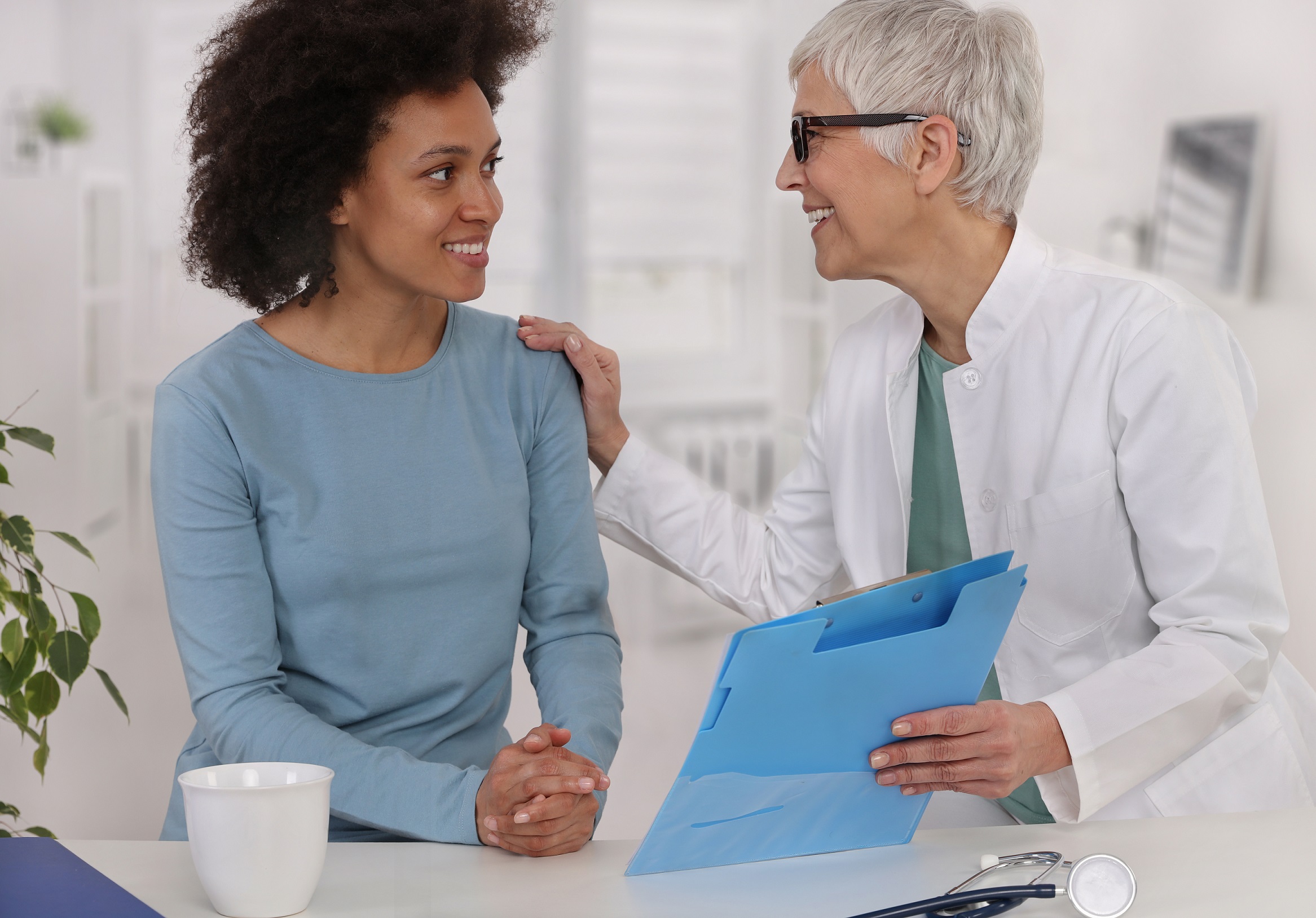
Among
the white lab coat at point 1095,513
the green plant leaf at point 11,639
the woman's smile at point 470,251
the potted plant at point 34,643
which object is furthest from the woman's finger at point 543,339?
the green plant leaf at point 11,639

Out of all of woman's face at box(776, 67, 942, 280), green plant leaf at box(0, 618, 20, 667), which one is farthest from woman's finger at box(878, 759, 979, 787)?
green plant leaf at box(0, 618, 20, 667)

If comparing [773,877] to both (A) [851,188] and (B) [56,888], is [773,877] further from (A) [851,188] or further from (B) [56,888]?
(A) [851,188]

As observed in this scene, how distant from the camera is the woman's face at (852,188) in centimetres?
144

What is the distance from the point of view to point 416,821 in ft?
3.48

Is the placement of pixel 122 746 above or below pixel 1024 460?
below

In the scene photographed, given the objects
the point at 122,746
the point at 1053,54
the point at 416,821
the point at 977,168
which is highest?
the point at 1053,54

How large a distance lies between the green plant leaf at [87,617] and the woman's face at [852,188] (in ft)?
3.74

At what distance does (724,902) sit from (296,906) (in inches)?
11.8

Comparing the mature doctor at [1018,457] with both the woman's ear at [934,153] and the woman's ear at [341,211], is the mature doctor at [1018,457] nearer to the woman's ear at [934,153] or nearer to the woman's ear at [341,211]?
the woman's ear at [934,153]

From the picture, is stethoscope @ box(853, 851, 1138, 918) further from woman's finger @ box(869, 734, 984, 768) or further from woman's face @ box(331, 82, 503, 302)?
woman's face @ box(331, 82, 503, 302)

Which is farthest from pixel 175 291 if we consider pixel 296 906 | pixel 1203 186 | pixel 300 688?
pixel 1203 186

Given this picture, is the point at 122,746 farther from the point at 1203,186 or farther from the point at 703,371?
the point at 1203,186

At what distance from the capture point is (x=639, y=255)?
118 inches

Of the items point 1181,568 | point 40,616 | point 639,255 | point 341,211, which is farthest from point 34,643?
point 639,255
